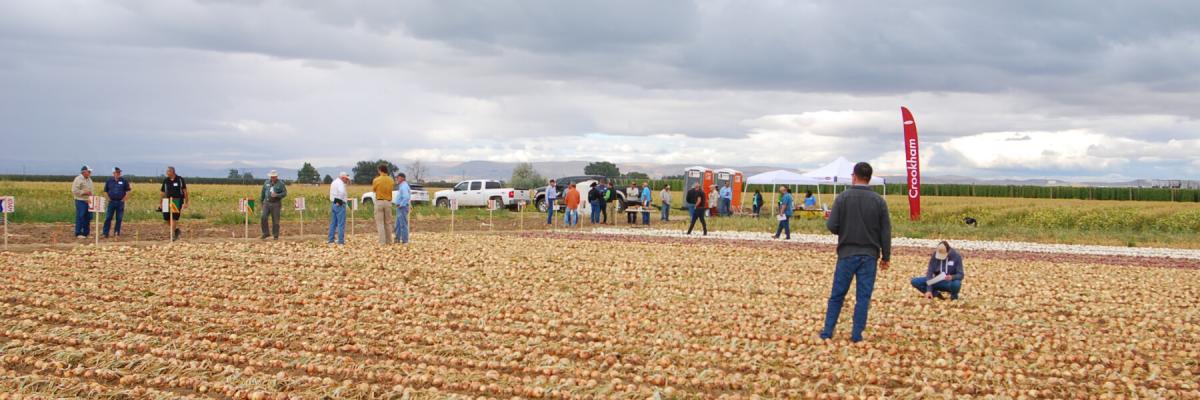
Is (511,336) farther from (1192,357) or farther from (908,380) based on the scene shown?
(1192,357)

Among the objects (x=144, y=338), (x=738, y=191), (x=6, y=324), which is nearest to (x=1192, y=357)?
(x=144, y=338)

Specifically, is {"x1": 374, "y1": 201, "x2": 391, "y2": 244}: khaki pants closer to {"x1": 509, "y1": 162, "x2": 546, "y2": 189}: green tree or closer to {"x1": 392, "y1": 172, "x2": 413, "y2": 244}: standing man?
{"x1": 392, "y1": 172, "x2": 413, "y2": 244}: standing man

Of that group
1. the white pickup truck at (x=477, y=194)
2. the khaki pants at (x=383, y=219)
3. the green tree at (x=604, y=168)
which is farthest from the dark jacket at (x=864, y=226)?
the green tree at (x=604, y=168)

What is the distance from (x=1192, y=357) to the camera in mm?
8367

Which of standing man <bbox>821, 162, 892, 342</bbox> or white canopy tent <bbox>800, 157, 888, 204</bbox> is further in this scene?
white canopy tent <bbox>800, 157, 888, 204</bbox>

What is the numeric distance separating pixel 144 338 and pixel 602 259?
8965 millimetres

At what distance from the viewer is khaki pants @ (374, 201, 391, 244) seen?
1692cm

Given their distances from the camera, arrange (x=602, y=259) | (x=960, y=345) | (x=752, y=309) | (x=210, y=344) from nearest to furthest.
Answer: (x=210, y=344) < (x=960, y=345) < (x=752, y=309) < (x=602, y=259)

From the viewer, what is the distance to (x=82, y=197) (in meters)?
18.4

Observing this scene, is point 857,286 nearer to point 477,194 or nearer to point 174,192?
point 174,192

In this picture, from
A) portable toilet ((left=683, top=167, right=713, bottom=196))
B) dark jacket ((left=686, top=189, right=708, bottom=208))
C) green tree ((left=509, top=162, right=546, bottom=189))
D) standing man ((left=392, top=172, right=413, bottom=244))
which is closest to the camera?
standing man ((left=392, top=172, right=413, bottom=244))

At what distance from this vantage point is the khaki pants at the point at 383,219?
1692 cm

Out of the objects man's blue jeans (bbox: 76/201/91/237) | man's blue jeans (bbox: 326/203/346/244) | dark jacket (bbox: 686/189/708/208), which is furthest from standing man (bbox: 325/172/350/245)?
dark jacket (bbox: 686/189/708/208)

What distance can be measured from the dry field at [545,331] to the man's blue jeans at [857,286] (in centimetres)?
16
